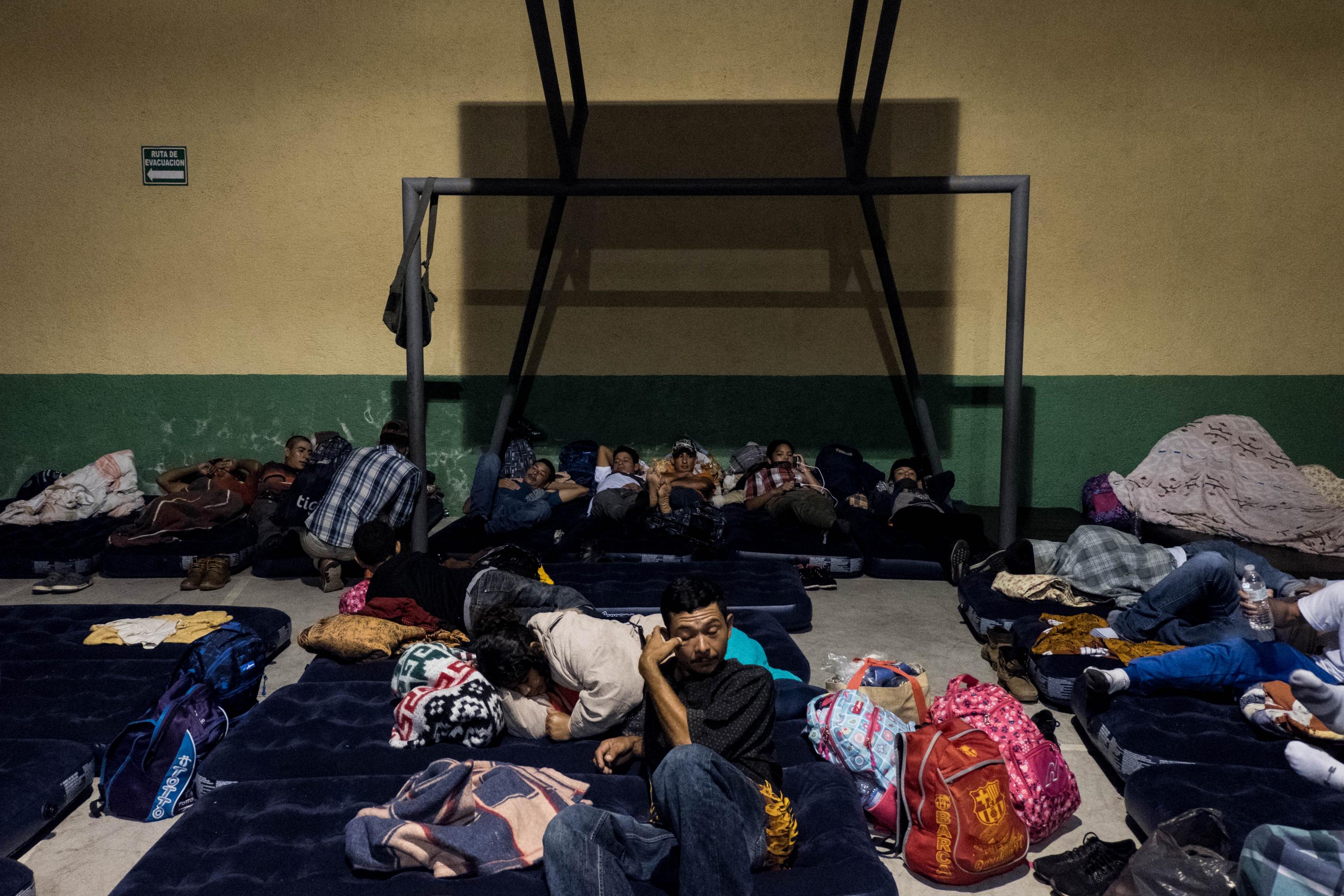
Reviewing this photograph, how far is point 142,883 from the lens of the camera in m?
3.01

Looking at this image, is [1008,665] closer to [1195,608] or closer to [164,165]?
[1195,608]

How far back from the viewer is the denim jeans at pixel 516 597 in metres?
4.80

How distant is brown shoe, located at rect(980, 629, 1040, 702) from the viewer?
4.90m

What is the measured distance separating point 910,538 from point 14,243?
28.4 ft

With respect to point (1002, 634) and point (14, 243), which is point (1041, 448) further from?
point (14, 243)

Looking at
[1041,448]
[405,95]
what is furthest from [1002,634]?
[405,95]

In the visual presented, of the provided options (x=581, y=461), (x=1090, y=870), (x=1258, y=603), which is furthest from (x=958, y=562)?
(x=581, y=461)

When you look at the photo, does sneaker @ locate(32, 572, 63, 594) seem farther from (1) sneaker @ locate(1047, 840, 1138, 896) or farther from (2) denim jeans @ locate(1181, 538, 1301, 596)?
(2) denim jeans @ locate(1181, 538, 1301, 596)

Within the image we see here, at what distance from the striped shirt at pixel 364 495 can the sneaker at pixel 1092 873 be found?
15.9 ft

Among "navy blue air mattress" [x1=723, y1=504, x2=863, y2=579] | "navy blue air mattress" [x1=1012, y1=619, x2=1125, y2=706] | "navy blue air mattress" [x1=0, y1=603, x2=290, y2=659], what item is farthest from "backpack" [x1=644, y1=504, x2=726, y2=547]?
"navy blue air mattress" [x1=0, y1=603, x2=290, y2=659]

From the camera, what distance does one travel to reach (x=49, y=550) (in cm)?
702

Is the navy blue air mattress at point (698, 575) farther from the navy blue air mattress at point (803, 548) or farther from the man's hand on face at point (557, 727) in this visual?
the man's hand on face at point (557, 727)

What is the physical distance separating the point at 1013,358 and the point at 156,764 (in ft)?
19.3

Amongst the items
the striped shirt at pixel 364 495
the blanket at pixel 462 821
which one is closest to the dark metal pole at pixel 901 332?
the striped shirt at pixel 364 495
